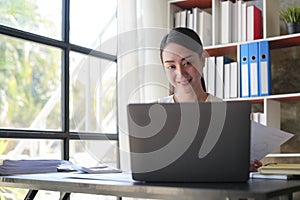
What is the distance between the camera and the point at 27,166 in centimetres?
187

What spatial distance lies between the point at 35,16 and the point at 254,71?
4.63 ft

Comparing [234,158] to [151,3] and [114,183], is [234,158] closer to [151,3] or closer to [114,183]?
[114,183]

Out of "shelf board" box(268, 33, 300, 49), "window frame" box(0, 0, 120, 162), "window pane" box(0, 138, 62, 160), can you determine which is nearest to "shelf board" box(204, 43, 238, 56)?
"shelf board" box(268, 33, 300, 49)

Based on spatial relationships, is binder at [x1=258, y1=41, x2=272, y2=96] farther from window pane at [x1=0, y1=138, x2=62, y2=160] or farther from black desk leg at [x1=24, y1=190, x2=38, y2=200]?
black desk leg at [x1=24, y1=190, x2=38, y2=200]

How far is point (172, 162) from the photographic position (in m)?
1.21

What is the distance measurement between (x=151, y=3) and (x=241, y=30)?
0.67m

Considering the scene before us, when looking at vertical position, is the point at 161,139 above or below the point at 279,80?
below

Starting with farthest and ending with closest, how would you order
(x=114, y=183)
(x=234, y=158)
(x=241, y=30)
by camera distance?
(x=241, y=30) < (x=114, y=183) < (x=234, y=158)

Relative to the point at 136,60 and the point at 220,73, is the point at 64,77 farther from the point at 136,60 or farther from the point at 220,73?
the point at 220,73

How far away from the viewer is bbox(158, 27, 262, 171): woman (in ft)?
7.07

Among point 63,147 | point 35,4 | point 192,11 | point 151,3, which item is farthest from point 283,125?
point 35,4

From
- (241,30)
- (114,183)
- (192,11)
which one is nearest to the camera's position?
(114,183)

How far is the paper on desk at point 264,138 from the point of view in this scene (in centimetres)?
149

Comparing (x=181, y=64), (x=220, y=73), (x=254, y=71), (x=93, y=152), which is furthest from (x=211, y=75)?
(x=181, y=64)
